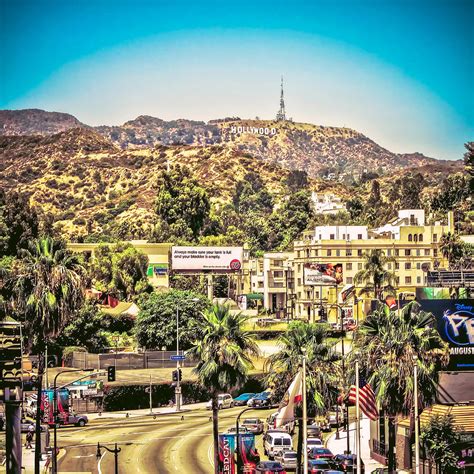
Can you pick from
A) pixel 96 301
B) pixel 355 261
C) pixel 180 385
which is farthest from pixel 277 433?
pixel 355 261

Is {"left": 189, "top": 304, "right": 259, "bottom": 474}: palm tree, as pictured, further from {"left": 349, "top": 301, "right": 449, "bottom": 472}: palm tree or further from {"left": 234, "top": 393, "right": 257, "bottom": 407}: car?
{"left": 234, "top": 393, "right": 257, "bottom": 407}: car

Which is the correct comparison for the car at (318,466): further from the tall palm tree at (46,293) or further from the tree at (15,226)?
the tree at (15,226)

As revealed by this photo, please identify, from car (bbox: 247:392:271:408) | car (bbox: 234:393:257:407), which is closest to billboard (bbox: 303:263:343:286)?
car (bbox: 234:393:257:407)

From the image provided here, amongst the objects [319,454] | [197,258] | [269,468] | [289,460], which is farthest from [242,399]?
[197,258]

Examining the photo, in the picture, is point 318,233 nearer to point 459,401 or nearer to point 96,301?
point 96,301

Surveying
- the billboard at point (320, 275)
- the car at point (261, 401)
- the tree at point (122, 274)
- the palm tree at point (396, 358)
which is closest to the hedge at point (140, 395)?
the car at point (261, 401)

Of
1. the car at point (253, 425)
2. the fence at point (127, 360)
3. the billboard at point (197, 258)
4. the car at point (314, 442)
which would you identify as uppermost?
the billboard at point (197, 258)

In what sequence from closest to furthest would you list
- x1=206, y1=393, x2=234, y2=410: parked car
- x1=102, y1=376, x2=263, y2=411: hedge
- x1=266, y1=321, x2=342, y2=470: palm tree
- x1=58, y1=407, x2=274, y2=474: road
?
x1=266, y1=321, x2=342, y2=470: palm tree
x1=58, y1=407, x2=274, y2=474: road
x1=206, y1=393, x2=234, y2=410: parked car
x1=102, y1=376, x2=263, y2=411: hedge
